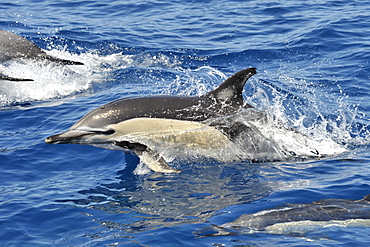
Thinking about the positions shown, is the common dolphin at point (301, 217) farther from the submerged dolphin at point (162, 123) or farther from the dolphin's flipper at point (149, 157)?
the submerged dolphin at point (162, 123)

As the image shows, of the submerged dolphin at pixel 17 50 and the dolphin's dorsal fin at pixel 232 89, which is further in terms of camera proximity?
the submerged dolphin at pixel 17 50

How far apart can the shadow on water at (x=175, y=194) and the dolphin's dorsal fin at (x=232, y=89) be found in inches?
39.4

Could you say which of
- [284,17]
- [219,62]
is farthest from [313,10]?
[219,62]

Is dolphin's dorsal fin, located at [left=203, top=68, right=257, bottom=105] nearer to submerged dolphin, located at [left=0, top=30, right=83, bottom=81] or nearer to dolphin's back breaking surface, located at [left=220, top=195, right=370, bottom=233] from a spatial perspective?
dolphin's back breaking surface, located at [left=220, top=195, right=370, bottom=233]

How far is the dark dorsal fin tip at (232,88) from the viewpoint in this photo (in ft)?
26.4

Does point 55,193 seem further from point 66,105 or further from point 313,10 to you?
point 313,10

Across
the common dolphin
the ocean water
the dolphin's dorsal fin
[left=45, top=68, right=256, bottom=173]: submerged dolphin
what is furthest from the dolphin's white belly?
the common dolphin

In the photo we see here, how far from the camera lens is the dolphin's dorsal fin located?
26.5 ft

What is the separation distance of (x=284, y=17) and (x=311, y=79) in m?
6.08

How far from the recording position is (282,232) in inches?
232

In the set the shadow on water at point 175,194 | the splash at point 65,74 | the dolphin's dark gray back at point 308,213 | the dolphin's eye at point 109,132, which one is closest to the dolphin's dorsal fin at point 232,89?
the shadow on water at point 175,194

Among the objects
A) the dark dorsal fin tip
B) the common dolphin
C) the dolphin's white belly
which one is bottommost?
the common dolphin

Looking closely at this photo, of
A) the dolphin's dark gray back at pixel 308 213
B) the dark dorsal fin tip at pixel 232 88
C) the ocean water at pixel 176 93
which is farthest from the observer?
the dark dorsal fin tip at pixel 232 88

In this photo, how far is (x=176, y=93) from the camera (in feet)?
37.7
